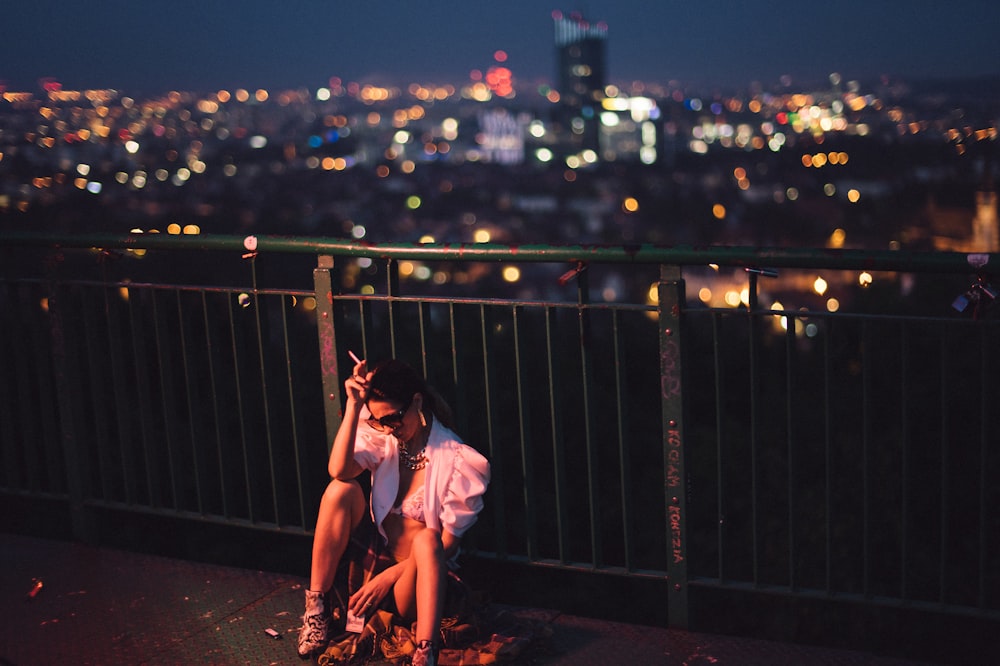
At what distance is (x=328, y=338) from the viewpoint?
399 cm

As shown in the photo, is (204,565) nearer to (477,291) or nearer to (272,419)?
(272,419)

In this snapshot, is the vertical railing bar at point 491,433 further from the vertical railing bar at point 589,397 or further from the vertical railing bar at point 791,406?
the vertical railing bar at point 791,406

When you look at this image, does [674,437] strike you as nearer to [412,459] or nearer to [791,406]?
[791,406]

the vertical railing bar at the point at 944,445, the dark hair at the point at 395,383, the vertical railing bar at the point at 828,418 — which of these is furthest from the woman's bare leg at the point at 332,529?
the vertical railing bar at the point at 944,445

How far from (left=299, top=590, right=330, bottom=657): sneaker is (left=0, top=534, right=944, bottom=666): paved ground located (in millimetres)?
76

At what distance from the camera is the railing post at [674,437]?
134 inches

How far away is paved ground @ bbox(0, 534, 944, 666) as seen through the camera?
3.51 m

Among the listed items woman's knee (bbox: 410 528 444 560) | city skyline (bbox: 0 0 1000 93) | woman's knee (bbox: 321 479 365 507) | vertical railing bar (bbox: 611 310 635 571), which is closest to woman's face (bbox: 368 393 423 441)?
woman's knee (bbox: 321 479 365 507)

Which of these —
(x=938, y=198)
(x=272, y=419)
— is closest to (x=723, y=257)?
(x=272, y=419)

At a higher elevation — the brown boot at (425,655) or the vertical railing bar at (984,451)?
the vertical railing bar at (984,451)

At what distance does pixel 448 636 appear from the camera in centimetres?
350

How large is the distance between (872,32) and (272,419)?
5112 inches

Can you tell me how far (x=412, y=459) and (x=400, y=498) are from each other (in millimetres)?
145

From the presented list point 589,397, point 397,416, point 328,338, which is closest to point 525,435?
point 589,397
